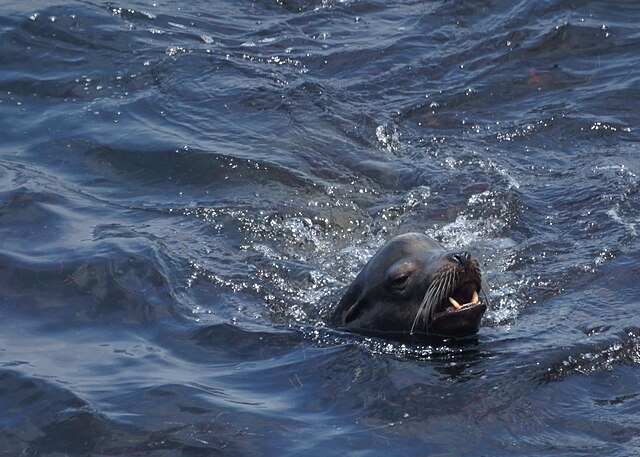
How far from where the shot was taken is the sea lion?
729 cm

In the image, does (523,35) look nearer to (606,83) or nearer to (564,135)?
(606,83)

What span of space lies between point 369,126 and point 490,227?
81.0 inches

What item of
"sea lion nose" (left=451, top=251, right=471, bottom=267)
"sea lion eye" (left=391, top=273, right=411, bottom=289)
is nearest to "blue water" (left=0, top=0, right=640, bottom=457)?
"sea lion eye" (left=391, top=273, right=411, bottom=289)

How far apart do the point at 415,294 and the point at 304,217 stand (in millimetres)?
2335

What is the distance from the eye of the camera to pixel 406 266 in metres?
7.78

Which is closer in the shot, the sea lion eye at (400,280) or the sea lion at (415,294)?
the sea lion at (415,294)

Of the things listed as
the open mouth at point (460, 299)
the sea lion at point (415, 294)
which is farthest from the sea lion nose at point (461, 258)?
the open mouth at point (460, 299)

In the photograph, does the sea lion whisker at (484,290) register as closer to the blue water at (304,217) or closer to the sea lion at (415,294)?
the sea lion at (415,294)

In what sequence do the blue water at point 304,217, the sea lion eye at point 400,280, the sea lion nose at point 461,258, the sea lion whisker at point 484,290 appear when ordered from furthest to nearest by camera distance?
1. the sea lion eye at point 400,280
2. the sea lion whisker at point 484,290
3. the sea lion nose at point 461,258
4. the blue water at point 304,217

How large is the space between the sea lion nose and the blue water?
575mm

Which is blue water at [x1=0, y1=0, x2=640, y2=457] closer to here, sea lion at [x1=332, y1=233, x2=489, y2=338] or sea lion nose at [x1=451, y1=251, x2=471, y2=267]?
sea lion at [x1=332, y1=233, x2=489, y2=338]

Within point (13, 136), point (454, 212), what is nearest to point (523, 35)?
point (454, 212)

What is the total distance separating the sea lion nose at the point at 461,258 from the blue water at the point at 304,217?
58cm

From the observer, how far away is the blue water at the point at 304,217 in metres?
6.71
